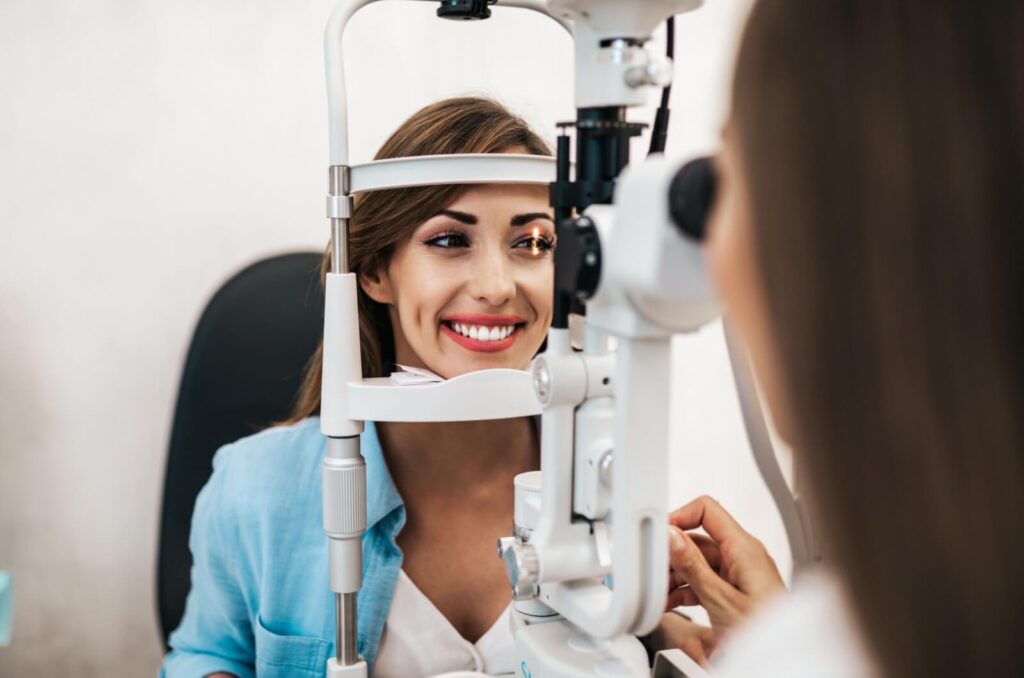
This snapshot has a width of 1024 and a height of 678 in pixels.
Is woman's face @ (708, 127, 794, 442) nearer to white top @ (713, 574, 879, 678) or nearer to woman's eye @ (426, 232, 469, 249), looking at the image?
white top @ (713, 574, 879, 678)

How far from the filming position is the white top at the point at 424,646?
1.00 metres

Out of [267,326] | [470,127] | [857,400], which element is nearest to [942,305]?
[857,400]

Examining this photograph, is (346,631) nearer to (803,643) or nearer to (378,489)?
(378,489)

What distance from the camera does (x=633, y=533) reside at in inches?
21.5

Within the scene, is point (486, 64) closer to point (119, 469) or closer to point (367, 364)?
point (367, 364)

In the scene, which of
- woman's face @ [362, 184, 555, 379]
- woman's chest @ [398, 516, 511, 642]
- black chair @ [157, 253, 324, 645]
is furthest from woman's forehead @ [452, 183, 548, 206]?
black chair @ [157, 253, 324, 645]

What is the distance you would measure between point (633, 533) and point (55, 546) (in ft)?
4.37

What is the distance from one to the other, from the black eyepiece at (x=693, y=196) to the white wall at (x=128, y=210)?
1094 millimetres

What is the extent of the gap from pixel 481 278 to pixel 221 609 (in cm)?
53

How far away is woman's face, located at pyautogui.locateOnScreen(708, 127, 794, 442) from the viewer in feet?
1.19

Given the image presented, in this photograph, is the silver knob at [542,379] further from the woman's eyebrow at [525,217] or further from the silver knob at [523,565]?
the woman's eyebrow at [525,217]

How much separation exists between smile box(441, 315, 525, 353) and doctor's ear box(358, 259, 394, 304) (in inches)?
4.7

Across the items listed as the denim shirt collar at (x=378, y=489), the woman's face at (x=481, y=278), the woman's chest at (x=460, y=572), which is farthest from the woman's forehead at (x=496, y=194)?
the woman's chest at (x=460, y=572)

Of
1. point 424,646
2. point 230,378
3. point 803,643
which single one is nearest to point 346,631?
point 424,646
